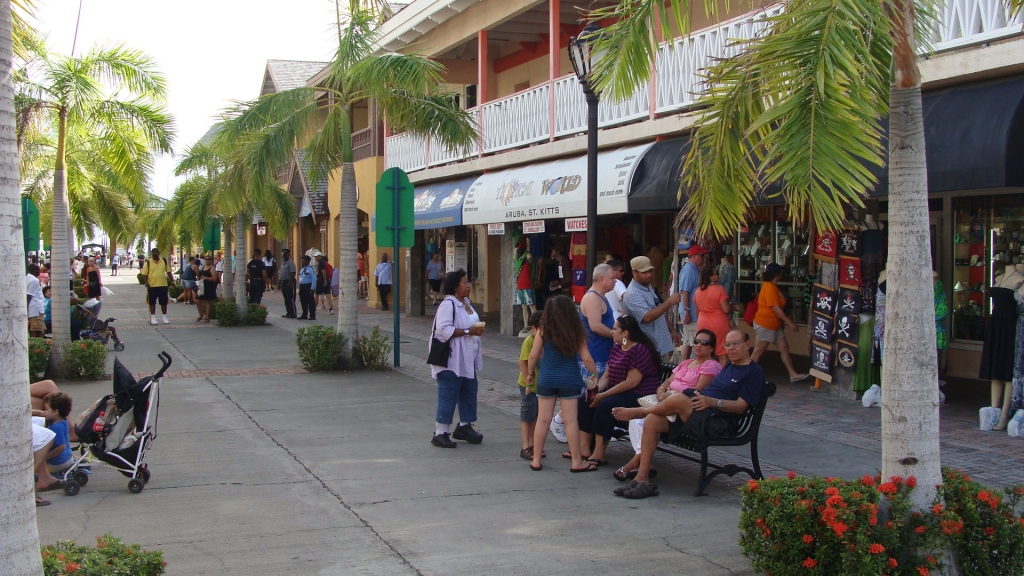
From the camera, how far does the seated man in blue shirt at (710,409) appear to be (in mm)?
6840

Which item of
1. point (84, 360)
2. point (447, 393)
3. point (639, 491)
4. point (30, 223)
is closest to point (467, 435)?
point (447, 393)

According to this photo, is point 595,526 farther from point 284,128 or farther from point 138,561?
point 284,128

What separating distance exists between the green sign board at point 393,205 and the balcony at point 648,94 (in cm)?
159

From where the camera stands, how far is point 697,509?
6.57m

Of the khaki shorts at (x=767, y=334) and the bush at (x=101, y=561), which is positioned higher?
the khaki shorts at (x=767, y=334)

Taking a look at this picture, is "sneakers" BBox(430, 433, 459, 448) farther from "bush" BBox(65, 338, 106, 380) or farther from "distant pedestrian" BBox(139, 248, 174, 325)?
"distant pedestrian" BBox(139, 248, 174, 325)

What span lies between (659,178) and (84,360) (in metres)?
8.17

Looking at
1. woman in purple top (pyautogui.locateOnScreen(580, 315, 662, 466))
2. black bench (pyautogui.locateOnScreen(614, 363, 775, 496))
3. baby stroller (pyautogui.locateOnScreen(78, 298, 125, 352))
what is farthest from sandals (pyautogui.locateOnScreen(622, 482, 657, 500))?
baby stroller (pyautogui.locateOnScreen(78, 298, 125, 352))

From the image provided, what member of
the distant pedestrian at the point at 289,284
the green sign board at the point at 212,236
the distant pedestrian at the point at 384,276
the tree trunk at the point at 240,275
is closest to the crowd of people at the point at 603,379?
the tree trunk at the point at 240,275

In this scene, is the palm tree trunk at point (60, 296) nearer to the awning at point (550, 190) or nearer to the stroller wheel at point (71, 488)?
the stroller wheel at point (71, 488)

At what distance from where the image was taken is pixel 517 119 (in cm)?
1780

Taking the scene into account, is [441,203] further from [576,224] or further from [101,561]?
[101,561]

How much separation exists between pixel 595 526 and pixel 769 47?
3.32m

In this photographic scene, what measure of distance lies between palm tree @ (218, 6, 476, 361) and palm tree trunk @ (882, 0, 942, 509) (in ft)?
31.7
